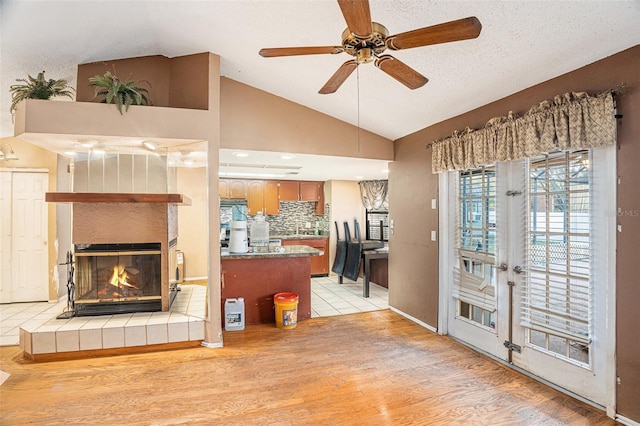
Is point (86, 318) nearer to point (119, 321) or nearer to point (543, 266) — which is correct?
point (119, 321)

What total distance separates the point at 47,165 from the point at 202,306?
10.5ft

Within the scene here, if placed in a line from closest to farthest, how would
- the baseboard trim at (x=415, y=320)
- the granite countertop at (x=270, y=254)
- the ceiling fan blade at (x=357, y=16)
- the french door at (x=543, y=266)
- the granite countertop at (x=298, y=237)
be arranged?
the ceiling fan blade at (x=357, y=16) → the french door at (x=543, y=266) → the baseboard trim at (x=415, y=320) → the granite countertop at (x=270, y=254) → the granite countertop at (x=298, y=237)

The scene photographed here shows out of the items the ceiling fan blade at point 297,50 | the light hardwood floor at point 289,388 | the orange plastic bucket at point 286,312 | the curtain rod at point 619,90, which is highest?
the ceiling fan blade at point 297,50

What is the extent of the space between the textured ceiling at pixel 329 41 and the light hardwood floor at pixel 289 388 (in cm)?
242

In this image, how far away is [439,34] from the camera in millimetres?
1541

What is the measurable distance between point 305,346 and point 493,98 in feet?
9.80

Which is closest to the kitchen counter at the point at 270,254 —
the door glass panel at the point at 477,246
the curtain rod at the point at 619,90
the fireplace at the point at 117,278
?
the fireplace at the point at 117,278

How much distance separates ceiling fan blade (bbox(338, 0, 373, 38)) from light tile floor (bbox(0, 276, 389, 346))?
3.10 metres

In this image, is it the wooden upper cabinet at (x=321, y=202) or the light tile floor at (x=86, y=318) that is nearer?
the light tile floor at (x=86, y=318)

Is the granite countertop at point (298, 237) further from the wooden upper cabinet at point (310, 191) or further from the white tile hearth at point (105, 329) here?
the white tile hearth at point (105, 329)

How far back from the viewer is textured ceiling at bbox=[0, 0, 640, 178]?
6.57ft

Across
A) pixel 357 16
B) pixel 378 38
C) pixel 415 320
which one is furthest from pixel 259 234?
pixel 357 16

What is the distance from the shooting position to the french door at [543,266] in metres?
2.20

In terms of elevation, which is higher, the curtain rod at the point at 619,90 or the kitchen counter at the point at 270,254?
the curtain rod at the point at 619,90
